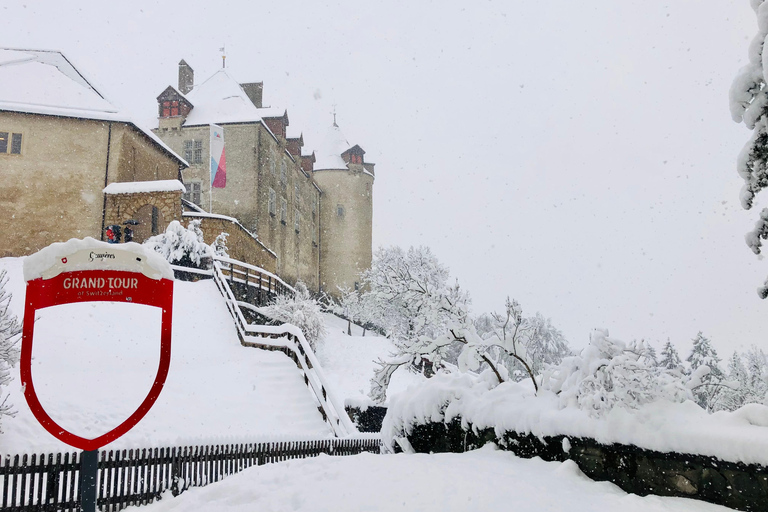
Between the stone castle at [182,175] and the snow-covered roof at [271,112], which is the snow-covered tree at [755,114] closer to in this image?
the stone castle at [182,175]

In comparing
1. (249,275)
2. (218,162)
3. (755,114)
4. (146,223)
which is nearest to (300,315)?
(249,275)

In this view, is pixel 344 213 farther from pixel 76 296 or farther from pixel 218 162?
pixel 76 296

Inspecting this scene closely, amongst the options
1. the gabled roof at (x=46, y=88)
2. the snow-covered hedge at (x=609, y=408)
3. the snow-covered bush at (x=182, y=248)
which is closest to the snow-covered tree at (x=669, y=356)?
the snow-covered bush at (x=182, y=248)

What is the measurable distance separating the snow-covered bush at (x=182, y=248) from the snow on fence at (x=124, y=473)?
14217 millimetres

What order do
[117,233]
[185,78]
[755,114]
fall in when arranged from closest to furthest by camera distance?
1. [755,114]
2. [117,233]
3. [185,78]

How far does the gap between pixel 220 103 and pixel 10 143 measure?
15418 millimetres

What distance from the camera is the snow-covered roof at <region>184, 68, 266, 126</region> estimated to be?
38.7m

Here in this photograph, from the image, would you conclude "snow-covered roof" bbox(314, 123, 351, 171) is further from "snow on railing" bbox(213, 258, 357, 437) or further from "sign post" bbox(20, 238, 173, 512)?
"sign post" bbox(20, 238, 173, 512)

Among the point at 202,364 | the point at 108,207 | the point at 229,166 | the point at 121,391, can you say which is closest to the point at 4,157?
the point at 108,207

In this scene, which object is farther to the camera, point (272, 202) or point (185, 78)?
point (185, 78)

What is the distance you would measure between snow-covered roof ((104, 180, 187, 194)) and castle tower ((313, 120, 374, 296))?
28.2 meters

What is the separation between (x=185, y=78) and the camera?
1706 inches

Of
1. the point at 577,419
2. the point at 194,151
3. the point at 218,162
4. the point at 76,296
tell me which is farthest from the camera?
the point at 194,151

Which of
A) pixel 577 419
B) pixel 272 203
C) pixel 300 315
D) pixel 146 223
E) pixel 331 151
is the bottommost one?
pixel 577 419
